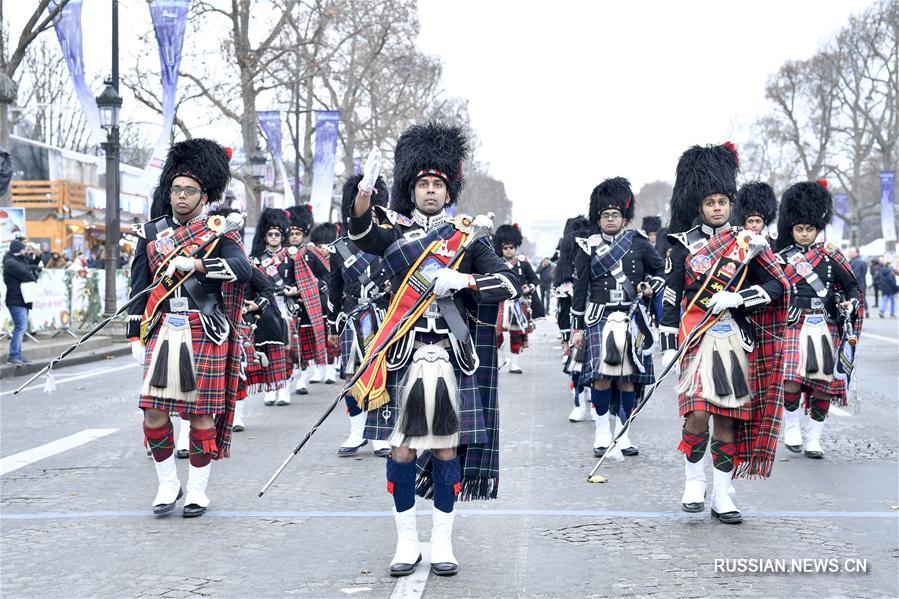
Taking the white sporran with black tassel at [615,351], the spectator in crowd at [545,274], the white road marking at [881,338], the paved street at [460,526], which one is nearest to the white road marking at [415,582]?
the paved street at [460,526]

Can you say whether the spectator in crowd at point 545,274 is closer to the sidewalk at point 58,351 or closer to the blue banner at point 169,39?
the blue banner at point 169,39

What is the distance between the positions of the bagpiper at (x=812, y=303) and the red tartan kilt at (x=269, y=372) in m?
4.65

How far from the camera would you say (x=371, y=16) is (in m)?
39.1

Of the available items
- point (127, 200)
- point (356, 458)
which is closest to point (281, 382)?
point (356, 458)

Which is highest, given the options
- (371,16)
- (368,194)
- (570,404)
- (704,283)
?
(371,16)

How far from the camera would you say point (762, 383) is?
21.1 ft

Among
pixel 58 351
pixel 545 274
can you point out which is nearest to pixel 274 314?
pixel 58 351

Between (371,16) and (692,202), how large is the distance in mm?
33918

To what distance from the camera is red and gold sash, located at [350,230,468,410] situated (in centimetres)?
529

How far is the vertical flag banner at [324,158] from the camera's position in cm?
2967

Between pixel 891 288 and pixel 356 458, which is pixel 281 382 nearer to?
pixel 356 458

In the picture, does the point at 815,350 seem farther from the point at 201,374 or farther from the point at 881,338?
the point at 881,338

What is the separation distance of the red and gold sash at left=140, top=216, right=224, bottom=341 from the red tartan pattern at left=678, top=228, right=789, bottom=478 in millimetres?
2781

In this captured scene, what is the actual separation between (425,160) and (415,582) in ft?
6.43
